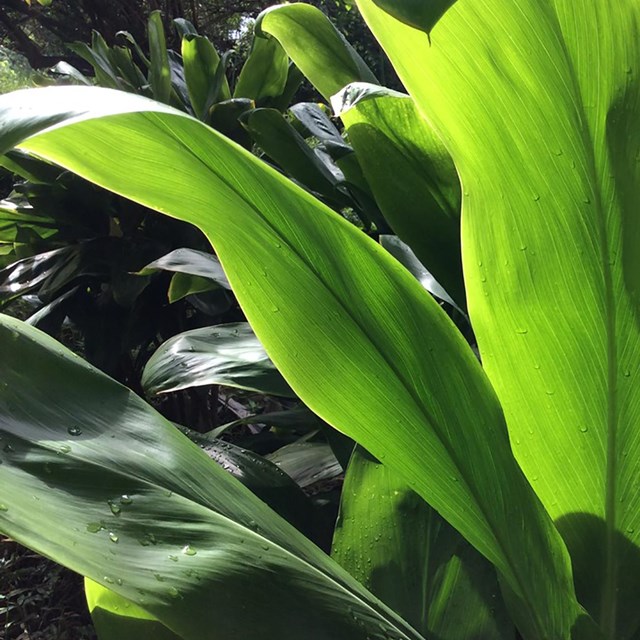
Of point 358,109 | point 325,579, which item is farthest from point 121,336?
point 325,579

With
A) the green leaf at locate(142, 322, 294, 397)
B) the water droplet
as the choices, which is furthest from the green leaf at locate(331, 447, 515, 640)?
the water droplet

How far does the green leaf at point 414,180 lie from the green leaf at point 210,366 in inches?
7.6

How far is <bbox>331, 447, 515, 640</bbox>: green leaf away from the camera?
19.2 inches

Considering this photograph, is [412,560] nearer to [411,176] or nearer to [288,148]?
A: [411,176]

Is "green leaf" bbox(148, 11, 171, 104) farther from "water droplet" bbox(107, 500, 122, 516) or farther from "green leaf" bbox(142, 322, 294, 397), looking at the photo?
"water droplet" bbox(107, 500, 122, 516)

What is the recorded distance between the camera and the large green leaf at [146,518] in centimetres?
29

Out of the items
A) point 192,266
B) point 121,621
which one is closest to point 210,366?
point 192,266

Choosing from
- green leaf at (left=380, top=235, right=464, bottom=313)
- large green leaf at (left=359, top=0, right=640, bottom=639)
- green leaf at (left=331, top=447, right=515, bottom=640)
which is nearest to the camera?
large green leaf at (left=359, top=0, right=640, bottom=639)

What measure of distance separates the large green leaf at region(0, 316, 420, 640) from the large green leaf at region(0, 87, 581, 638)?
0.29ft

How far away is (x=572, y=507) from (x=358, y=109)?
15.4 inches

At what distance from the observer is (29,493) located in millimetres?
288

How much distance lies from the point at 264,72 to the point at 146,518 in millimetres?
1085

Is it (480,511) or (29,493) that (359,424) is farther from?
(29,493)

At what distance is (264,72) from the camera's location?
123 cm
